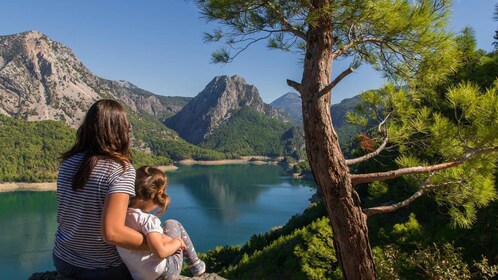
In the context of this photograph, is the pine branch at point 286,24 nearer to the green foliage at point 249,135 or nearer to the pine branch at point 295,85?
the pine branch at point 295,85

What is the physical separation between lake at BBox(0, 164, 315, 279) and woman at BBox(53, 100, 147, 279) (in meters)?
20.4

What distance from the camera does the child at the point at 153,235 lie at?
1538 millimetres

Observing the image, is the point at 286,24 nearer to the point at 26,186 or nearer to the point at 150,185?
the point at 150,185

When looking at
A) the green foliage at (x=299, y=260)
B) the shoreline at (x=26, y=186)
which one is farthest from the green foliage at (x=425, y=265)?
the shoreline at (x=26, y=186)

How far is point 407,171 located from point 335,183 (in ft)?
1.75

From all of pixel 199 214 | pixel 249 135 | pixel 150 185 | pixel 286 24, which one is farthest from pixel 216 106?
pixel 150 185

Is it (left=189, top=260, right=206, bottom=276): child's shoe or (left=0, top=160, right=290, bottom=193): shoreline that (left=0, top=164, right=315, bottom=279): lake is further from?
(left=189, top=260, right=206, bottom=276): child's shoe

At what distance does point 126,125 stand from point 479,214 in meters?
4.46

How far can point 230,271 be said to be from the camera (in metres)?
10.2

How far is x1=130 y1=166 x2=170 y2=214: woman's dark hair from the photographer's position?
1.64m

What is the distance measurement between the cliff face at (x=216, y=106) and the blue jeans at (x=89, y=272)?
11576 centimetres

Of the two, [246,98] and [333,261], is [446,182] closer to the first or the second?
[333,261]

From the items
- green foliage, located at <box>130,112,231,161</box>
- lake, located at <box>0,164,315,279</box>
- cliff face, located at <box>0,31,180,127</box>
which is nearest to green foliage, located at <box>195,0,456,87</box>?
lake, located at <box>0,164,315,279</box>

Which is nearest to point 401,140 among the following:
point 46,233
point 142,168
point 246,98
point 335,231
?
point 335,231
